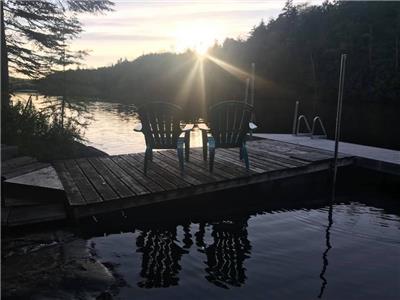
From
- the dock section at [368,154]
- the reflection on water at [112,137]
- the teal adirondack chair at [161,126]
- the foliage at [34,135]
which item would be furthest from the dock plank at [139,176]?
the reflection on water at [112,137]

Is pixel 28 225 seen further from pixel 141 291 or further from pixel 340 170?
pixel 340 170

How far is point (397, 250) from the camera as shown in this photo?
495 centimetres

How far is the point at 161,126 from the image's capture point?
20.5 ft

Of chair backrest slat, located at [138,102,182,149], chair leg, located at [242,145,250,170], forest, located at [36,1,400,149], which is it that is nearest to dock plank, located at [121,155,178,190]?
chair backrest slat, located at [138,102,182,149]

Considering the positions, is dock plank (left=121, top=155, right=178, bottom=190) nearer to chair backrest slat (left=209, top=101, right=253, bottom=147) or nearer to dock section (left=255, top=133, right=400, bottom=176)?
chair backrest slat (left=209, top=101, right=253, bottom=147)

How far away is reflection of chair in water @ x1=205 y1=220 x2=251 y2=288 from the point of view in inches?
161

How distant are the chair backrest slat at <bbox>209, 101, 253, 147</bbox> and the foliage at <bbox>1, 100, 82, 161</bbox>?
3075 millimetres

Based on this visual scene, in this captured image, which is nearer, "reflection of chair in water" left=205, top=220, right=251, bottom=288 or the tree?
"reflection of chair in water" left=205, top=220, right=251, bottom=288

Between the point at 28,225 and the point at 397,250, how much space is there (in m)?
4.41

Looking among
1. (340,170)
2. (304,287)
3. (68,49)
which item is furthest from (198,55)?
(304,287)

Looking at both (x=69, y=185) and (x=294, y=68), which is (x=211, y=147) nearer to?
(x=69, y=185)

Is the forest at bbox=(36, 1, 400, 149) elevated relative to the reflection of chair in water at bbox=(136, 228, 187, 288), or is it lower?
elevated

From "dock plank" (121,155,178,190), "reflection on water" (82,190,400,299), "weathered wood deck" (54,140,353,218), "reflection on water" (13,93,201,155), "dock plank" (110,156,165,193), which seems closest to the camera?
"reflection on water" (82,190,400,299)

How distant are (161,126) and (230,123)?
3.71ft
